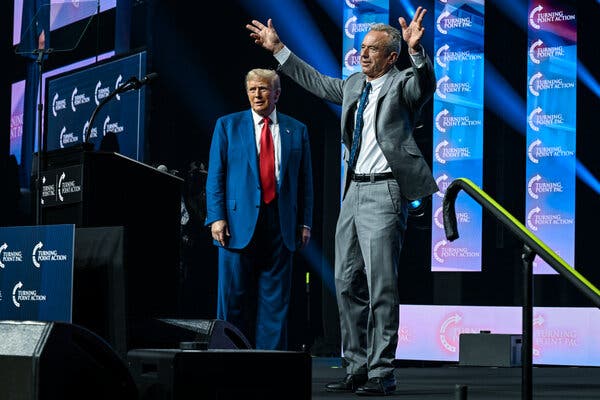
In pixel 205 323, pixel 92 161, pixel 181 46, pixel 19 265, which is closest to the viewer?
pixel 19 265

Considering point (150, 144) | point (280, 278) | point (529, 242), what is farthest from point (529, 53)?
point (529, 242)

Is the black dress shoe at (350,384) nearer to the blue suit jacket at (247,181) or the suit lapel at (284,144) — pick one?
the blue suit jacket at (247,181)

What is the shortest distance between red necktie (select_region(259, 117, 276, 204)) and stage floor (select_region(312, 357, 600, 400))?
0.92m

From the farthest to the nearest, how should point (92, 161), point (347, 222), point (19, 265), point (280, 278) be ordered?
point (280, 278) < point (347, 222) < point (92, 161) < point (19, 265)

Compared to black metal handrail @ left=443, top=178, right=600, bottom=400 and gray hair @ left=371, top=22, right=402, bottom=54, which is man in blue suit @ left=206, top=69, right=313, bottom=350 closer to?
gray hair @ left=371, top=22, right=402, bottom=54

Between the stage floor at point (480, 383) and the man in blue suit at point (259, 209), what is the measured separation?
44 centimetres

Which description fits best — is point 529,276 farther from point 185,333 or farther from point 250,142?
point 250,142

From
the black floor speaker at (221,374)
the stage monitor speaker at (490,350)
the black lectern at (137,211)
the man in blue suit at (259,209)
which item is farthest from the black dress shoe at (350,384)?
the stage monitor speaker at (490,350)

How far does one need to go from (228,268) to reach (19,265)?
1.69 meters

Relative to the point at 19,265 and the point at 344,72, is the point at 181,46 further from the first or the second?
the point at 19,265

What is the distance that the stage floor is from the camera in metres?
4.17

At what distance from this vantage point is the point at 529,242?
111 inches

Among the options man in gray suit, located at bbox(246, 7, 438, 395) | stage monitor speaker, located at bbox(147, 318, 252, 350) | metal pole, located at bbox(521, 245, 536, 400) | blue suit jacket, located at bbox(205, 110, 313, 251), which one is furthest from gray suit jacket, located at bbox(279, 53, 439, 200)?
metal pole, located at bbox(521, 245, 536, 400)

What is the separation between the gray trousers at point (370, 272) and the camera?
4031 mm
